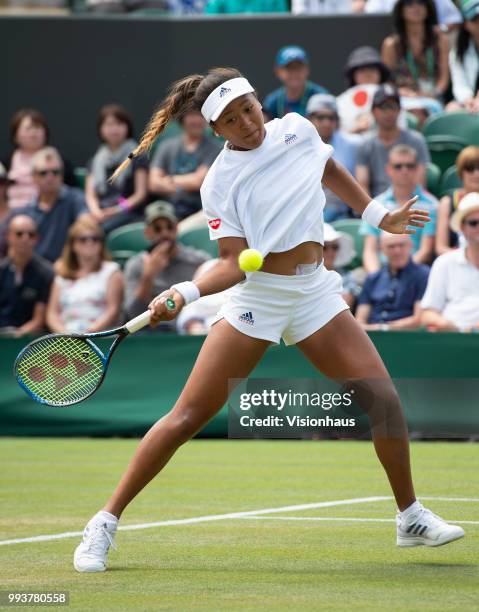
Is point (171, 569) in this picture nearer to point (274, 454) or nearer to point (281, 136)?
point (281, 136)

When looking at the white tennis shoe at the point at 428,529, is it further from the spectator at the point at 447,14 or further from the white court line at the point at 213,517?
the spectator at the point at 447,14

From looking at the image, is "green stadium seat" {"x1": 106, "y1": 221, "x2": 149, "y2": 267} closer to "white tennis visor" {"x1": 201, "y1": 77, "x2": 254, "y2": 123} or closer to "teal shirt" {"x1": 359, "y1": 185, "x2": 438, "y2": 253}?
"teal shirt" {"x1": 359, "y1": 185, "x2": 438, "y2": 253}

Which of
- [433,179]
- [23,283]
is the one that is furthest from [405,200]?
[23,283]

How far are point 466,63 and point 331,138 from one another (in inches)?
69.0

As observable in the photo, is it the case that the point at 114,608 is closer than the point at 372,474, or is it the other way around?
the point at 114,608

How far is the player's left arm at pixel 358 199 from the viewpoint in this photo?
5.85 metres

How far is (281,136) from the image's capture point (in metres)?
5.60

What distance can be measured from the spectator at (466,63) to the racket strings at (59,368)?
28.8ft

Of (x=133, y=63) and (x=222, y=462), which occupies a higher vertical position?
(x=133, y=63)

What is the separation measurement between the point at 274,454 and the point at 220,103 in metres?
5.38

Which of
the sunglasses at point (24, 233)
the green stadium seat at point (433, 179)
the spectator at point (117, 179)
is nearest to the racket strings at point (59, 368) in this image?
the sunglasses at point (24, 233)

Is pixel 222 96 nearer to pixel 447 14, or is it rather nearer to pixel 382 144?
pixel 382 144

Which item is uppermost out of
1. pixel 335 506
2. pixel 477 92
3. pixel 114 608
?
pixel 477 92

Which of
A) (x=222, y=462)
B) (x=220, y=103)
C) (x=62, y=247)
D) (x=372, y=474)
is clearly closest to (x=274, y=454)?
(x=222, y=462)
